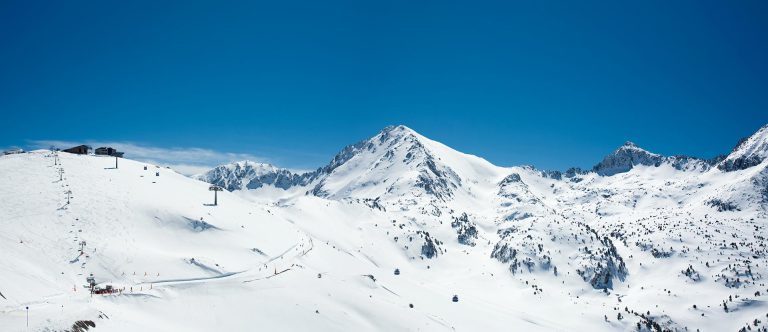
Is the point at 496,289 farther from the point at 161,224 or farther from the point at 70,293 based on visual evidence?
the point at 70,293

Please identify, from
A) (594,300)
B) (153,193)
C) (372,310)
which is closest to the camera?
A: (372,310)

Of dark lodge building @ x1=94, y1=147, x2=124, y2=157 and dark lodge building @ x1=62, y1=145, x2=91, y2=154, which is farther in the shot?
dark lodge building @ x1=94, y1=147, x2=124, y2=157

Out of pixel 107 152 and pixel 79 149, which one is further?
pixel 107 152

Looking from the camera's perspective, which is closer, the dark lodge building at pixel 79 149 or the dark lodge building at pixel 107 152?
the dark lodge building at pixel 79 149

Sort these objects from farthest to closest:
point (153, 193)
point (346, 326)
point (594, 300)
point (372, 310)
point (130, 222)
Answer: point (594, 300), point (153, 193), point (130, 222), point (372, 310), point (346, 326)

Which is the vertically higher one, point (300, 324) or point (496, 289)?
point (300, 324)

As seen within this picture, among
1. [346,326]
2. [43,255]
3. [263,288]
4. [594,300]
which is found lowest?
[594,300]

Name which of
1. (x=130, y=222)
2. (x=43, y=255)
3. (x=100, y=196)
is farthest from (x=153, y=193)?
(x=43, y=255)

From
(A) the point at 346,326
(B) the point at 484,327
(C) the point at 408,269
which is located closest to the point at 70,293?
(A) the point at 346,326

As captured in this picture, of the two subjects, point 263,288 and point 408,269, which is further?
point 408,269
